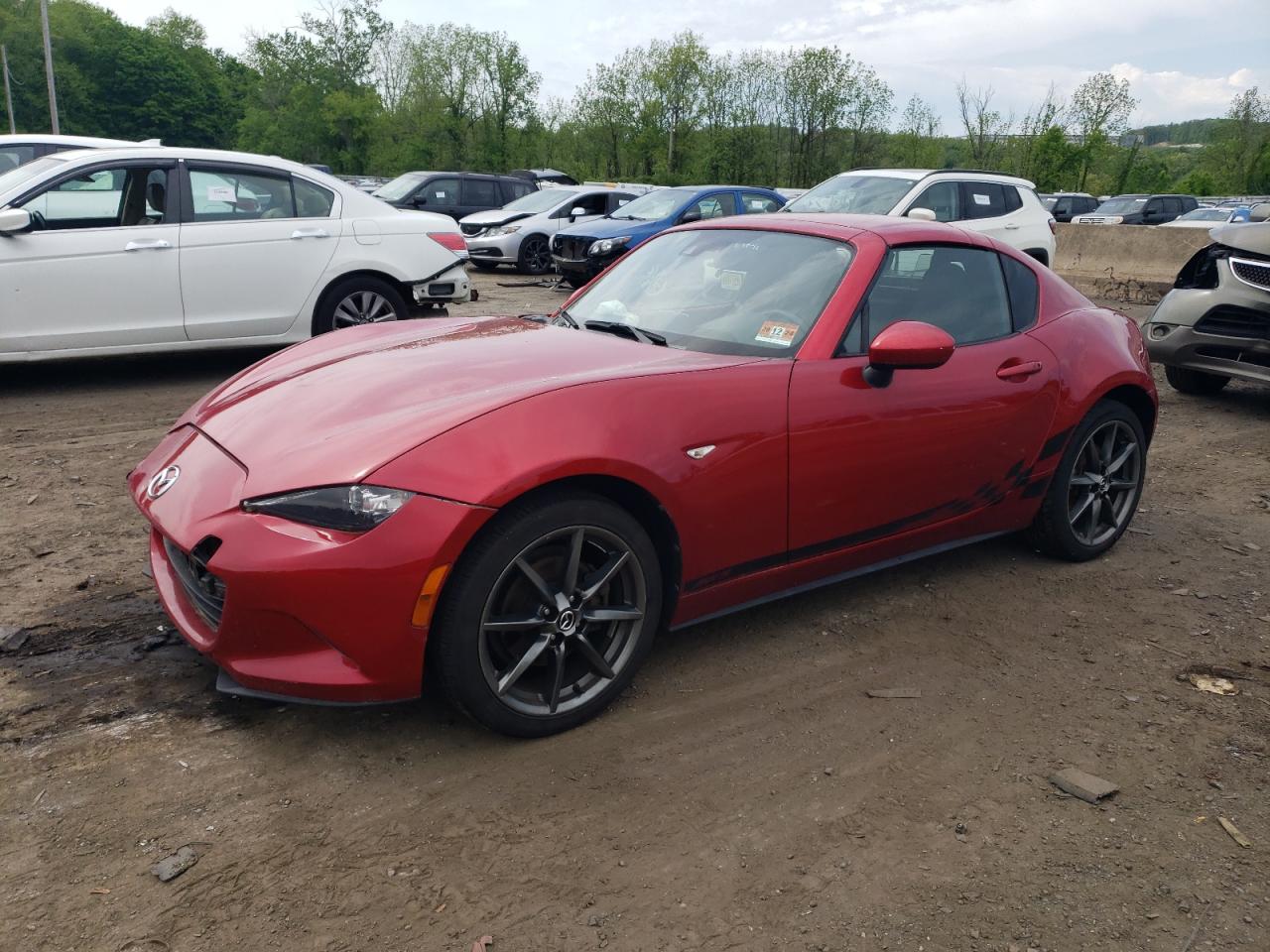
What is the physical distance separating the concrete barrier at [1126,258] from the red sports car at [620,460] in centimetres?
1112

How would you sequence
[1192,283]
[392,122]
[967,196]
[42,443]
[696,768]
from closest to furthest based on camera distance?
[696,768], [42,443], [1192,283], [967,196], [392,122]

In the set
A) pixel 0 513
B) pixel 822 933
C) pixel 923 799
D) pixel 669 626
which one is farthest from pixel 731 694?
pixel 0 513

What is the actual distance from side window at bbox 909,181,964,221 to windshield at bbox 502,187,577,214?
750cm

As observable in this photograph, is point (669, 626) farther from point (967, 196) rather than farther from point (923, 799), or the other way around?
point (967, 196)

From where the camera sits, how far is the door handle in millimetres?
3861

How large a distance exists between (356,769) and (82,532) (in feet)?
7.73

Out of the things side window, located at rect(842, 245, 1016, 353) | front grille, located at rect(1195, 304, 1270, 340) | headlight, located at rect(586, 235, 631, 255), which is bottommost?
front grille, located at rect(1195, 304, 1270, 340)

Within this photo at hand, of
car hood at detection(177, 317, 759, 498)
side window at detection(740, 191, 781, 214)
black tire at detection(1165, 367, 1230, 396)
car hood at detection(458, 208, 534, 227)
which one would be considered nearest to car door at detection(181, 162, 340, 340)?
car hood at detection(177, 317, 759, 498)

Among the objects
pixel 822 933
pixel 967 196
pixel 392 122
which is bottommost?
pixel 822 933

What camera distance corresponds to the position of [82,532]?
4.28 meters

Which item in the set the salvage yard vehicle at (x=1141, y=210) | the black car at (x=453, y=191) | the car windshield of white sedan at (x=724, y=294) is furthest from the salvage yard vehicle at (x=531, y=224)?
the salvage yard vehicle at (x=1141, y=210)

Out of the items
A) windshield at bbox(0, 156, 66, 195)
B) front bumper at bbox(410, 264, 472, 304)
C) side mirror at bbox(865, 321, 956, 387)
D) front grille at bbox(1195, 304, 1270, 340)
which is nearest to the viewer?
side mirror at bbox(865, 321, 956, 387)

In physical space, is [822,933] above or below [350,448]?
below

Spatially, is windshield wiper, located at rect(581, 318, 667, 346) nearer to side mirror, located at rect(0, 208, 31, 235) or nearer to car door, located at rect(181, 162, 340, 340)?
car door, located at rect(181, 162, 340, 340)
